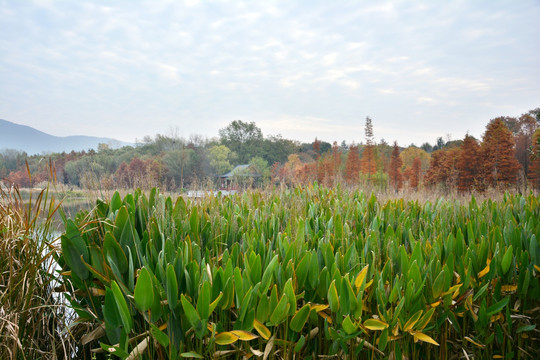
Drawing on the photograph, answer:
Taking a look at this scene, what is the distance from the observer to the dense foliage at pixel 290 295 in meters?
1.26

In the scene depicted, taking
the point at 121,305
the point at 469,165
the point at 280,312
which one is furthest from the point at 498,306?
the point at 469,165

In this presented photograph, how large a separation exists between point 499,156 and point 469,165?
1157 mm

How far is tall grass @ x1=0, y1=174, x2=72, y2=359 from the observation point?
1513 mm

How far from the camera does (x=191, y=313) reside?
3.83ft

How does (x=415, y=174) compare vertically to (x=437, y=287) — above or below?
above

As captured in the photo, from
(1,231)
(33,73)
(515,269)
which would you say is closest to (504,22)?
(515,269)

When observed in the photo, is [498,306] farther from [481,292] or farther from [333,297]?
[333,297]

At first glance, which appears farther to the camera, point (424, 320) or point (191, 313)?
point (424, 320)

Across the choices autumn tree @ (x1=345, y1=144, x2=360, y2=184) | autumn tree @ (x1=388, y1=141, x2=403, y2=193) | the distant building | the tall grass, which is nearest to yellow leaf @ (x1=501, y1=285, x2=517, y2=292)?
the tall grass

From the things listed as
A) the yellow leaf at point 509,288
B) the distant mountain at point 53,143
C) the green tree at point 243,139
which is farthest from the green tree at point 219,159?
the yellow leaf at point 509,288

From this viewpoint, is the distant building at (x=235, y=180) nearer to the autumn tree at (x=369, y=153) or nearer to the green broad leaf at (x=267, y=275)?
the green broad leaf at (x=267, y=275)

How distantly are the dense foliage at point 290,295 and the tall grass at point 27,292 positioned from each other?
12 cm

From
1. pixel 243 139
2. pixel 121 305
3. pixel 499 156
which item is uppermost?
pixel 243 139

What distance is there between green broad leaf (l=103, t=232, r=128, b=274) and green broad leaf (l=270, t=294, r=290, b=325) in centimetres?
77
